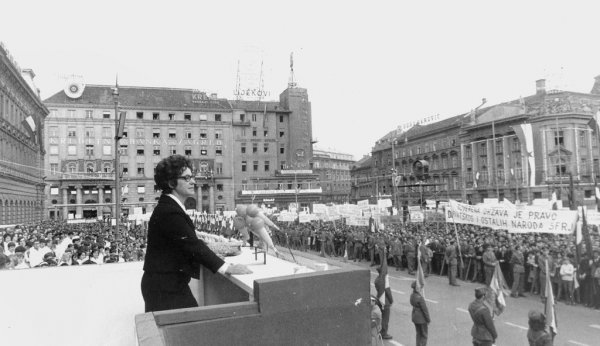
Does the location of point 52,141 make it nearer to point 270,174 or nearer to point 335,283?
point 270,174

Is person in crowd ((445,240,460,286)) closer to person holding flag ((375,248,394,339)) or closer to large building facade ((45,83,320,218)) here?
person holding flag ((375,248,394,339))

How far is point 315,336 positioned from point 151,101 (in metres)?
52.4

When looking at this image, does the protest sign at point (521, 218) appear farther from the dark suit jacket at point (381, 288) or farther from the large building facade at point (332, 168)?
the large building facade at point (332, 168)

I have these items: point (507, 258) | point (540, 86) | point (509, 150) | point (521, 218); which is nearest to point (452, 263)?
point (507, 258)

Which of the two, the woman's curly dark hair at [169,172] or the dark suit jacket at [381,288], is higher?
the woman's curly dark hair at [169,172]

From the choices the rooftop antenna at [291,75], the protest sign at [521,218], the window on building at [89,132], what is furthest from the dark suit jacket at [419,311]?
the rooftop antenna at [291,75]

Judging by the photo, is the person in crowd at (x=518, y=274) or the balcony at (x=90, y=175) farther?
the balcony at (x=90, y=175)

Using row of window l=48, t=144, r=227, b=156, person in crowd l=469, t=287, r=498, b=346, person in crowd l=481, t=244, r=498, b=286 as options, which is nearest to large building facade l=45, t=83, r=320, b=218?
row of window l=48, t=144, r=227, b=156

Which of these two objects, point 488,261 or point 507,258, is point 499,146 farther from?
point 488,261

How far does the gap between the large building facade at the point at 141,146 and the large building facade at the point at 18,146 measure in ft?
10.5

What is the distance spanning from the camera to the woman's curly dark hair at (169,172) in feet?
11.1

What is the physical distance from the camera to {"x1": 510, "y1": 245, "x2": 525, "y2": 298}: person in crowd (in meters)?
15.5

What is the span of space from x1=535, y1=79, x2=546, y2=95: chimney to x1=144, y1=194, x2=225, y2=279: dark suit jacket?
69.7 m

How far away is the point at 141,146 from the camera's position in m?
50.9
